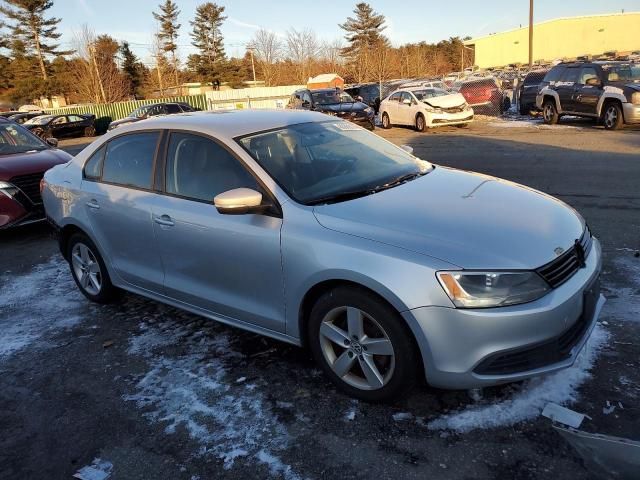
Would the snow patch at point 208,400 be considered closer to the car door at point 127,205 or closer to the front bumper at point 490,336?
the car door at point 127,205

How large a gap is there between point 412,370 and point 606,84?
49.1ft

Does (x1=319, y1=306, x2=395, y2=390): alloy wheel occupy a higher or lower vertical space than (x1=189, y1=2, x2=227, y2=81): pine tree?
lower

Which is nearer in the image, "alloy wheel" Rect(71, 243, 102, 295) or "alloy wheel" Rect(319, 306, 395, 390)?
"alloy wheel" Rect(319, 306, 395, 390)

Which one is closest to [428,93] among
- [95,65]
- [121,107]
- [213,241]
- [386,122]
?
[386,122]

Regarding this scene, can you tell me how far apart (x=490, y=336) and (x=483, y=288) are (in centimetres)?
23

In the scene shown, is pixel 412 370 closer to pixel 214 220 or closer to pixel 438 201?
pixel 438 201

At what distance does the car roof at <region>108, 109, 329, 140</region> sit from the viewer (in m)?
3.79

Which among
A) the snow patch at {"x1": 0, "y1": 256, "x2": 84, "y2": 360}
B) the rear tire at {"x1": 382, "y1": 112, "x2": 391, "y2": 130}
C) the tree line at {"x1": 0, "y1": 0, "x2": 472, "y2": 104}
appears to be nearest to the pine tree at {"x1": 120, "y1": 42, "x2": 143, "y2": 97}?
the tree line at {"x1": 0, "y1": 0, "x2": 472, "y2": 104}

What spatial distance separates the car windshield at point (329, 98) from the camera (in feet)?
70.2

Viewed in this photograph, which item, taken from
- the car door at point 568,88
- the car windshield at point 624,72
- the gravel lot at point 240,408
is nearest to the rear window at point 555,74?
the car door at point 568,88

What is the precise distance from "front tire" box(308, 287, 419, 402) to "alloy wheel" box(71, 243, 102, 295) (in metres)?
2.49

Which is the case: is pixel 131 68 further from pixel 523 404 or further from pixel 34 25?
pixel 523 404

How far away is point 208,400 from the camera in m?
3.24

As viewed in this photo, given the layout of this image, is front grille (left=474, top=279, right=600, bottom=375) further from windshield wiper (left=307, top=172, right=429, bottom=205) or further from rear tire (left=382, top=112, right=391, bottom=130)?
rear tire (left=382, top=112, right=391, bottom=130)
